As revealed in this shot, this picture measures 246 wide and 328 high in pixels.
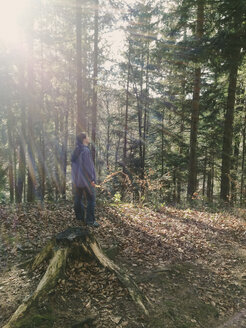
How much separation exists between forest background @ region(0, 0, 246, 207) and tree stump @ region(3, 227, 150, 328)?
166 inches

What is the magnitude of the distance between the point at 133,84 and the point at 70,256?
18.9 meters

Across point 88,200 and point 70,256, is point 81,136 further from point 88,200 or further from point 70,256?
point 70,256

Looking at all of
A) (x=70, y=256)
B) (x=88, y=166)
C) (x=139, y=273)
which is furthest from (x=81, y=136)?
(x=139, y=273)

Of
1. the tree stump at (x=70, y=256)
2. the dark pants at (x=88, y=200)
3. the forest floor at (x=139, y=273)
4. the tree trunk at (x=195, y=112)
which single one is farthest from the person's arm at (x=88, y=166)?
the tree trunk at (x=195, y=112)

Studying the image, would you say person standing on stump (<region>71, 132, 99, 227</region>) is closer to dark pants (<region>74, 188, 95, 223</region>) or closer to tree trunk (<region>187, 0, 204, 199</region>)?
dark pants (<region>74, 188, 95, 223</region>)

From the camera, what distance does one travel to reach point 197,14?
451 inches

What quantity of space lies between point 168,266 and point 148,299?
1.21 m

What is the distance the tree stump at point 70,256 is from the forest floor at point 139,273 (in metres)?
0.10

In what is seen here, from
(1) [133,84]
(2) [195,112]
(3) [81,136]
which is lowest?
(3) [81,136]

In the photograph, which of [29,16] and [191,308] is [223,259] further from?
[29,16]

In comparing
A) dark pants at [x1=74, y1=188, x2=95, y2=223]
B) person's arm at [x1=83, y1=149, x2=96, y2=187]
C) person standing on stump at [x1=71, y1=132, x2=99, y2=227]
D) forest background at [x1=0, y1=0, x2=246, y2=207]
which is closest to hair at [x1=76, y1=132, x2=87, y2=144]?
person standing on stump at [x1=71, y1=132, x2=99, y2=227]

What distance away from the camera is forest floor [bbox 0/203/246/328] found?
115 inches

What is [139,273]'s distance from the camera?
410 centimetres

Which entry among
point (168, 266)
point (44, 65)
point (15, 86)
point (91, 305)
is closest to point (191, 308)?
point (168, 266)
